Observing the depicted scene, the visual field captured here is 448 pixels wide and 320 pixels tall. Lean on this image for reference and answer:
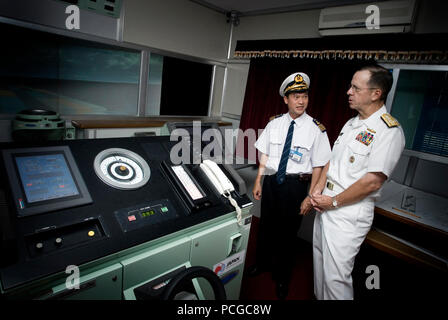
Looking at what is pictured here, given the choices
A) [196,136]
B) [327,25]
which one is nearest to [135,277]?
[196,136]

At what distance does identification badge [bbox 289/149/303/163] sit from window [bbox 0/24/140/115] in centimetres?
191

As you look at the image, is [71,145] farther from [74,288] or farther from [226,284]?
[226,284]

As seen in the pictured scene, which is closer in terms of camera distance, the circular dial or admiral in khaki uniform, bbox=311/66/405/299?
the circular dial

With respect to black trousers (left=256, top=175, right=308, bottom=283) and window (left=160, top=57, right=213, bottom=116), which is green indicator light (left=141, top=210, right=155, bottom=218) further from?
window (left=160, top=57, right=213, bottom=116)

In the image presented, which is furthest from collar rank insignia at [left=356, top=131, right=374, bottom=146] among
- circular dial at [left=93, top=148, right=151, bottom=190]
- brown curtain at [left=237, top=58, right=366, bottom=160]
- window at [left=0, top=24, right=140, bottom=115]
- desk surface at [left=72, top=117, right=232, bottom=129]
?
window at [left=0, top=24, right=140, bottom=115]

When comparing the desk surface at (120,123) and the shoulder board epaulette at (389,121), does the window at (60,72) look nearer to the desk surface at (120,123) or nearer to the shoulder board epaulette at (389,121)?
the desk surface at (120,123)

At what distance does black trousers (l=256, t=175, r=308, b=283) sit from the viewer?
6.31ft

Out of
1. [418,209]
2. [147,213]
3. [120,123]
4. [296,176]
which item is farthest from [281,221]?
[120,123]

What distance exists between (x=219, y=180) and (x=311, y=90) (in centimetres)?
179

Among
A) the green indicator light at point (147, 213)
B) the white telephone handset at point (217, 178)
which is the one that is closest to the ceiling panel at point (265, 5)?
the white telephone handset at point (217, 178)

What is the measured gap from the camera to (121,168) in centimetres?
109

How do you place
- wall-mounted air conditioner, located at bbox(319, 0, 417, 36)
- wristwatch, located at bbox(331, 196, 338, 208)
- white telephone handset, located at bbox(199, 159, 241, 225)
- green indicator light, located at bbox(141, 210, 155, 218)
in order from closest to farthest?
green indicator light, located at bbox(141, 210, 155, 218) → white telephone handset, located at bbox(199, 159, 241, 225) → wristwatch, located at bbox(331, 196, 338, 208) → wall-mounted air conditioner, located at bbox(319, 0, 417, 36)

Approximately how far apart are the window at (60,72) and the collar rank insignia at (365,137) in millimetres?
2315

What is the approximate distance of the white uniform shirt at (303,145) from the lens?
188cm
